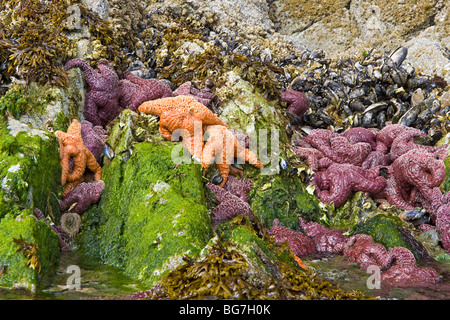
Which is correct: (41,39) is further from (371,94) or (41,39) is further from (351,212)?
(371,94)

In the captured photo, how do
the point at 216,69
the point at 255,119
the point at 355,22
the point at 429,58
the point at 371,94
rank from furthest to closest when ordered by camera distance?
1. the point at 355,22
2. the point at 429,58
3. the point at 371,94
4. the point at 216,69
5. the point at 255,119

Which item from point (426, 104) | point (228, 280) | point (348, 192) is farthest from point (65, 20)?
point (426, 104)

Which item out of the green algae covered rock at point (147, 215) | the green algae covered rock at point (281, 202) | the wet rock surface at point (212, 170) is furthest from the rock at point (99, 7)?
the green algae covered rock at point (281, 202)

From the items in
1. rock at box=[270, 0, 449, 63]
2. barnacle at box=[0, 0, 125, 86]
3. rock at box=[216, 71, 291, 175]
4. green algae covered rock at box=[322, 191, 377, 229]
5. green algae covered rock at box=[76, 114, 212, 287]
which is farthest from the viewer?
rock at box=[270, 0, 449, 63]

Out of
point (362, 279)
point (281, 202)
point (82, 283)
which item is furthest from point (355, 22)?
point (82, 283)

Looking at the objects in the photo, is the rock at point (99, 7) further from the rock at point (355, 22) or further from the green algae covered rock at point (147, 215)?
the rock at point (355, 22)

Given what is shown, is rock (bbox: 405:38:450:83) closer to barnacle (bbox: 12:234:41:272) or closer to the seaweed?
the seaweed

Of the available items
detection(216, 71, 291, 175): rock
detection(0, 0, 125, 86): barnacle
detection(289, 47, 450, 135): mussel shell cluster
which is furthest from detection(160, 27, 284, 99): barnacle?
detection(289, 47, 450, 135): mussel shell cluster
